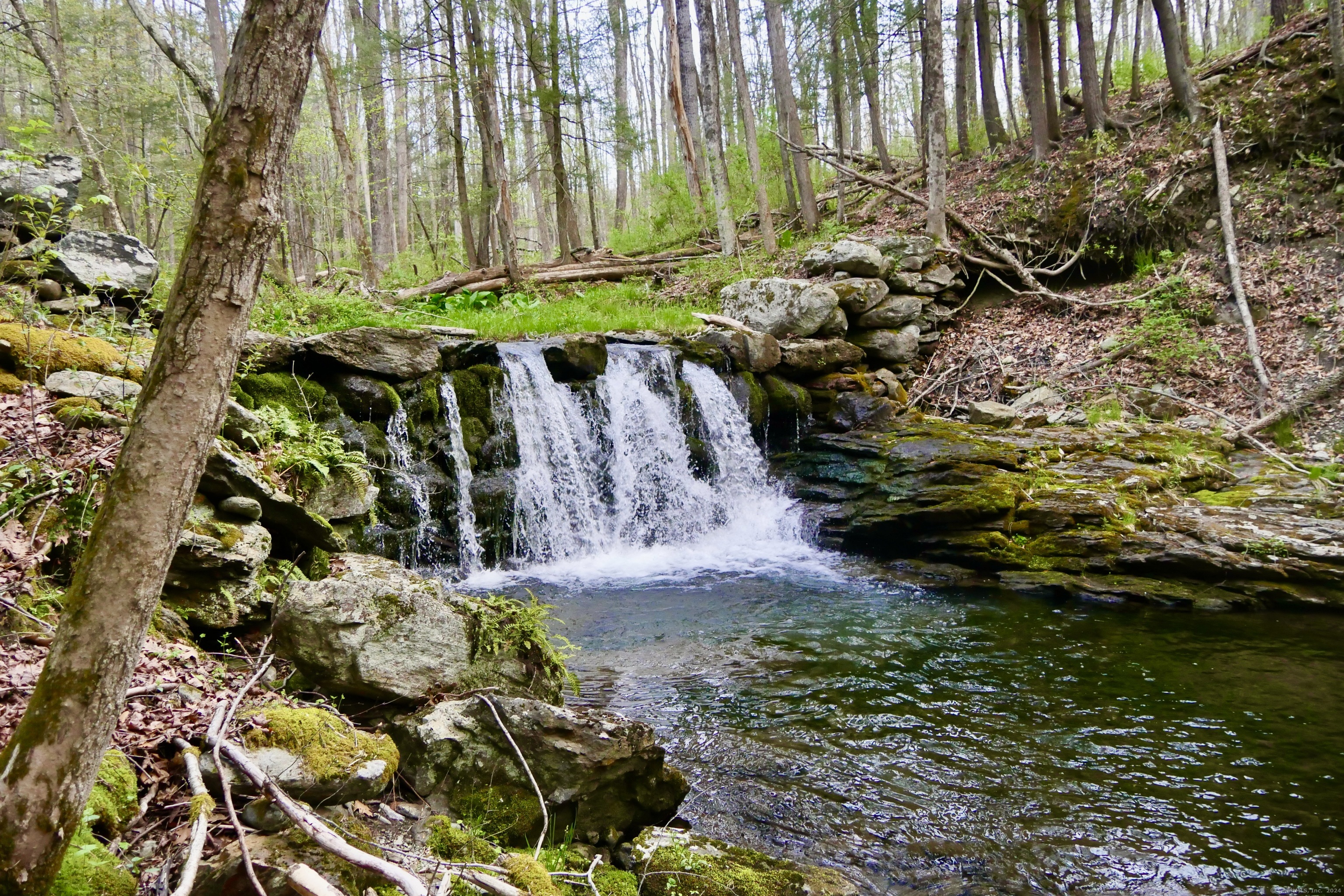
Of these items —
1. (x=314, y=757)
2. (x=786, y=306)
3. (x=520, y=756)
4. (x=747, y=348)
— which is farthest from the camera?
(x=786, y=306)

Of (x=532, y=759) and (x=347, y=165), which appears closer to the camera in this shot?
(x=532, y=759)

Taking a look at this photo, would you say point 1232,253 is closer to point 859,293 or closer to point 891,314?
point 891,314

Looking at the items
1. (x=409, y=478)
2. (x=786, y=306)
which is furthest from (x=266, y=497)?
(x=786, y=306)

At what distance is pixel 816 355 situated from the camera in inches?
442

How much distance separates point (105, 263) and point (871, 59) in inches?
605

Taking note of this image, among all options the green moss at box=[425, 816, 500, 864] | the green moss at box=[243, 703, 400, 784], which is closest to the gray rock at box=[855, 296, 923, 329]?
the green moss at box=[243, 703, 400, 784]

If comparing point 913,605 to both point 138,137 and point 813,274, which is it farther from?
point 138,137

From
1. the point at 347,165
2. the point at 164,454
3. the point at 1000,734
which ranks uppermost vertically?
the point at 347,165

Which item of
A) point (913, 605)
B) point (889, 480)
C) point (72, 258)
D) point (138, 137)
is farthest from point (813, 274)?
point (138, 137)

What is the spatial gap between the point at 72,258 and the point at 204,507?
147 inches

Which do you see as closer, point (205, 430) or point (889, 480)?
point (205, 430)

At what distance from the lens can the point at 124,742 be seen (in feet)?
8.49

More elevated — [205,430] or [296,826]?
[205,430]

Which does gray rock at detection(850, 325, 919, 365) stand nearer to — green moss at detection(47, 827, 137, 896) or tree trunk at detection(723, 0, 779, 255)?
tree trunk at detection(723, 0, 779, 255)
